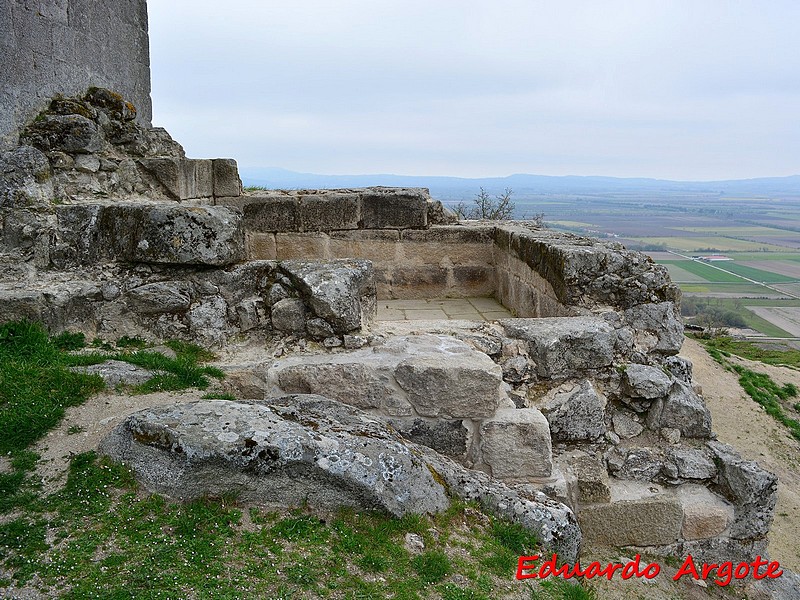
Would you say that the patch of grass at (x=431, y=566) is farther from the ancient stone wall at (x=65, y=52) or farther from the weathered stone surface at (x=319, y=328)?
the ancient stone wall at (x=65, y=52)

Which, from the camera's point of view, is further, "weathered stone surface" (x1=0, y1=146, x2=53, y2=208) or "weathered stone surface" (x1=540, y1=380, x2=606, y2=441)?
"weathered stone surface" (x1=0, y1=146, x2=53, y2=208)

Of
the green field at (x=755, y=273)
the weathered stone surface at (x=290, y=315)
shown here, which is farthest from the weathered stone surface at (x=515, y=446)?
the green field at (x=755, y=273)

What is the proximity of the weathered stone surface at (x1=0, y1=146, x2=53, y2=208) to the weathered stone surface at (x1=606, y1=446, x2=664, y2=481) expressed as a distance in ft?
12.3

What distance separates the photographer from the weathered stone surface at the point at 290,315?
3.84 m

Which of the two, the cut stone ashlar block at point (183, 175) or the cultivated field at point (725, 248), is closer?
the cut stone ashlar block at point (183, 175)

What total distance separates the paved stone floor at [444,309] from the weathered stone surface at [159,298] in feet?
6.71

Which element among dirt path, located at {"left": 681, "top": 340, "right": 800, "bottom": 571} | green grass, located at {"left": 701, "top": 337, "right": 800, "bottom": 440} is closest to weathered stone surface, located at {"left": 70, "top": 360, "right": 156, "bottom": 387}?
dirt path, located at {"left": 681, "top": 340, "right": 800, "bottom": 571}

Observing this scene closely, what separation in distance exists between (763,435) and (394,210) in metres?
6.19

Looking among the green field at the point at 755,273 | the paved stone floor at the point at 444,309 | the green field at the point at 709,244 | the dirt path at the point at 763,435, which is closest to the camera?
the paved stone floor at the point at 444,309

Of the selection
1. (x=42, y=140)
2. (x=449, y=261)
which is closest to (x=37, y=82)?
(x=42, y=140)

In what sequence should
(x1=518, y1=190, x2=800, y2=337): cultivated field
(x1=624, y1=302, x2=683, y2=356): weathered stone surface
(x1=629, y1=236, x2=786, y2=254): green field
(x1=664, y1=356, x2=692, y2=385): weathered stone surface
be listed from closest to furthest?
(x1=664, y1=356, x2=692, y2=385): weathered stone surface, (x1=624, y1=302, x2=683, y2=356): weathered stone surface, (x1=518, y1=190, x2=800, y2=337): cultivated field, (x1=629, y1=236, x2=786, y2=254): green field

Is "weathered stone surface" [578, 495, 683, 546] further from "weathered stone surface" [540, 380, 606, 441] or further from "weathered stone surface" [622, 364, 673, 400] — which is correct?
"weathered stone surface" [622, 364, 673, 400]

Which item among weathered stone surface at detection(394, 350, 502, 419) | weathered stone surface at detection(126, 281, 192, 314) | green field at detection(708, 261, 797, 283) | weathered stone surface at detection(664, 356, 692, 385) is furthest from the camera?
green field at detection(708, 261, 797, 283)

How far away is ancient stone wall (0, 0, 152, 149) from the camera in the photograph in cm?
439
